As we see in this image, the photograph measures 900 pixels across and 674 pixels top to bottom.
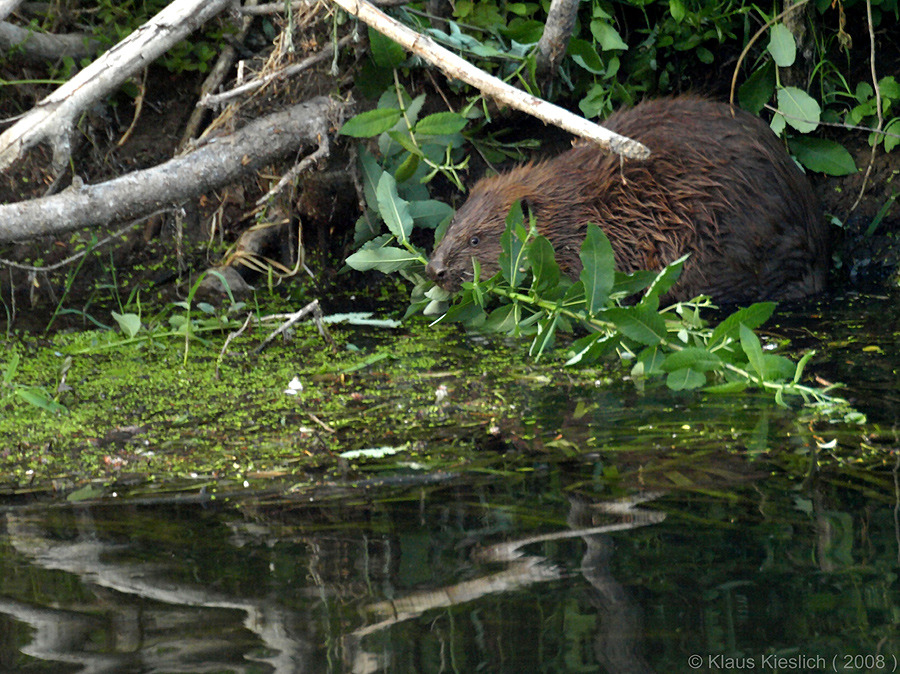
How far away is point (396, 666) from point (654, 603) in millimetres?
413

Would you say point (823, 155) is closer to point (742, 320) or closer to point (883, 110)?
point (883, 110)

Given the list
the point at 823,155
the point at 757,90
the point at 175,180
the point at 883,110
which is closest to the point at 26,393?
the point at 175,180

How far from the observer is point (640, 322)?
8.39 ft

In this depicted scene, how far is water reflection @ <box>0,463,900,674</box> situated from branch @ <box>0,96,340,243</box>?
5.41 ft

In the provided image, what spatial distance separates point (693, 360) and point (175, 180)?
6.86 feet

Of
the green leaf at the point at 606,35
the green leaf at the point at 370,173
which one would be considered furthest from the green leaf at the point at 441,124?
the green leaf at the point at 606,35

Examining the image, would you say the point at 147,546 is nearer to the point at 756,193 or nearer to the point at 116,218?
the point at 116,218

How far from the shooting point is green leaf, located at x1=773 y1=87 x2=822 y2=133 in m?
3.85

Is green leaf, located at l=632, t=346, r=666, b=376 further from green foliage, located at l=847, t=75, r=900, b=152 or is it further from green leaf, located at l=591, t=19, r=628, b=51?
green foliage, located at l=847, t=75, r=900, b=152

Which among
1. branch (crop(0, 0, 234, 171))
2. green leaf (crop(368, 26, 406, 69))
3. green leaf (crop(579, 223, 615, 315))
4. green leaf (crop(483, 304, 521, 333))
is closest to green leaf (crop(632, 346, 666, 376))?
green leaf (crop(579, 223, 615, 315))

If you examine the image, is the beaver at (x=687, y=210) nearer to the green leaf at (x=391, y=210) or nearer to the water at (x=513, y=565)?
the green leaf at (x=391, y=210)

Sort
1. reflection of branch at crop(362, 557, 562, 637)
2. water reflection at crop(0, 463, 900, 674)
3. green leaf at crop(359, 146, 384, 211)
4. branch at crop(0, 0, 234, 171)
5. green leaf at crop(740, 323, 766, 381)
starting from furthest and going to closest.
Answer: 1. green leaf at crop(359, 146, 384, 211)
2. branch at crop(0, 0, 234, 171)
3. green leaf at crop(740, 323, 766, 381)
4. reflection of branch at crop(362, 557, 562, 637)
5. water reflection at crop(0, 463, 900, 674)

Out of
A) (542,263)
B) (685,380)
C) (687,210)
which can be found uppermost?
(687,210)

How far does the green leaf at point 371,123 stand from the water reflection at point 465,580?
6.26 feet
